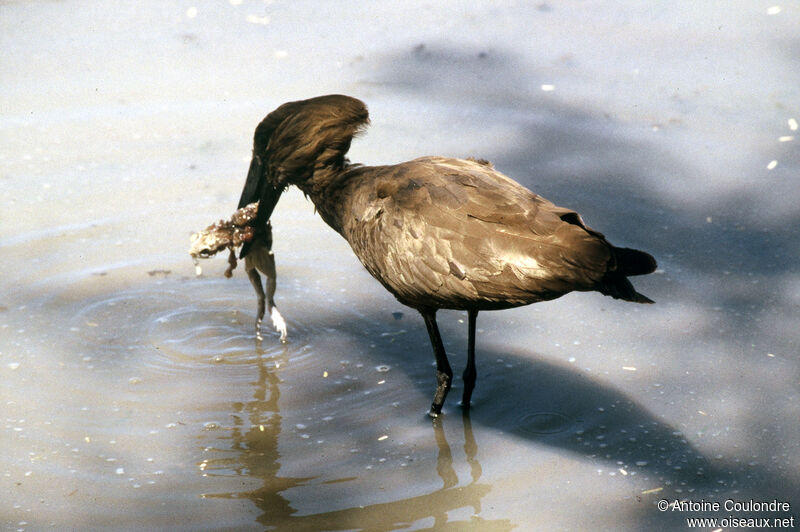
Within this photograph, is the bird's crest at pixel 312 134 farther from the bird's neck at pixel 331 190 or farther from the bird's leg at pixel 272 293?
the bird's leg at pixel 272 293

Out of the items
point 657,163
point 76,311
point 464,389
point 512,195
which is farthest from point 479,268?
point 657,163

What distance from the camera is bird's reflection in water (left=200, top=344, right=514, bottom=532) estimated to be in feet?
13.4

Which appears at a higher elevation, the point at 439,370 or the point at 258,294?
the point at 258,294

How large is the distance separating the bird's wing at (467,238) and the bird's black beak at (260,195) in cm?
73

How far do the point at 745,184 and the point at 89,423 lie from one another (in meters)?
4.32

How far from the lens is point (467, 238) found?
14.2 ft

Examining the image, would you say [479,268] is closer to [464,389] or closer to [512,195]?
[512,195]

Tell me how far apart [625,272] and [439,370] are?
108cm

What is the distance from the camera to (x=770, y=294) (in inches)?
223

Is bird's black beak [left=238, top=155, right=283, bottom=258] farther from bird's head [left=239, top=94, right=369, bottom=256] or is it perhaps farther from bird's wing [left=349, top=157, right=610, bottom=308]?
bird's wing [left=349, top=157, right=610, bottom=308]

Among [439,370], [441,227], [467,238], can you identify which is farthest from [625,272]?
[439,370]

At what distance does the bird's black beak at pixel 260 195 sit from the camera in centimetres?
533

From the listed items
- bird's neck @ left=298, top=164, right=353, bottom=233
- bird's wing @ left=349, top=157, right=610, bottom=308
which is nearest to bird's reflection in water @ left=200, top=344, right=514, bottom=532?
bird's wing @ left=349, top=157, right=610, bottom=308

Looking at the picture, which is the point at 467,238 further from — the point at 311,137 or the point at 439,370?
the point at 311,137
